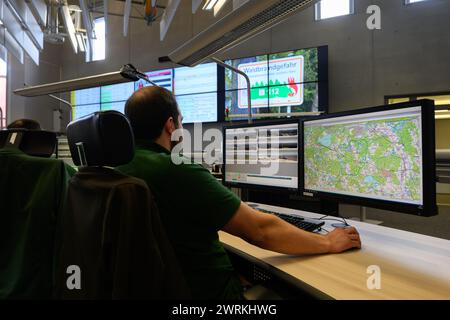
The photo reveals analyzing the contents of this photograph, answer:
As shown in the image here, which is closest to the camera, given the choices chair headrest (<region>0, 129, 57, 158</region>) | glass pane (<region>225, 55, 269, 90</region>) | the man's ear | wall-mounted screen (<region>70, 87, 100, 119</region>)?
the man's ear

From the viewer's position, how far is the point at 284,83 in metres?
5.27

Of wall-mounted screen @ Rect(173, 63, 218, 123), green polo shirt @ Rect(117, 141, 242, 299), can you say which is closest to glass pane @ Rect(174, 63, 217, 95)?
wall-mounted screen @ Rect(173, 63, 218, 123)

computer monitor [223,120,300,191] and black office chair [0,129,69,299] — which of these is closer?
black office chair [0,129,69,299]

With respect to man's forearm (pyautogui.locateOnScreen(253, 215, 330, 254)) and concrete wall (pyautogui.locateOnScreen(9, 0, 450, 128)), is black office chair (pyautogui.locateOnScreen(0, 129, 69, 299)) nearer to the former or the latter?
man's forearm (pyautogui.locateOnScreen(253, 215, 330, 254))

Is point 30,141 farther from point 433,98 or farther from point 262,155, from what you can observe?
point 433,98

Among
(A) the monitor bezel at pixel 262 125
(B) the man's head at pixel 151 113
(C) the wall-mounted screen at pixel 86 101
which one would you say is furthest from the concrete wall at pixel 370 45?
(B) the man's head at pixel 151 113

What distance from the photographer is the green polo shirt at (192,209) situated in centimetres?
85

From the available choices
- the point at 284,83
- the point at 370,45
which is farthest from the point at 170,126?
the point at 370,45

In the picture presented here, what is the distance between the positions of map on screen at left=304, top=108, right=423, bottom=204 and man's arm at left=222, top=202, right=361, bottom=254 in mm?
226

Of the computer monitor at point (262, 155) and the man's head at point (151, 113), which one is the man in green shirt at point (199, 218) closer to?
the man's head at point (151, 113)

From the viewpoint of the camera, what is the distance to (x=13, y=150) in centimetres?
115

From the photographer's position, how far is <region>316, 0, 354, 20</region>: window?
5277mm

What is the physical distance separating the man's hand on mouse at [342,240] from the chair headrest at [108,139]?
0.71 meters

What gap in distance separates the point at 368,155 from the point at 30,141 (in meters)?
1.33
